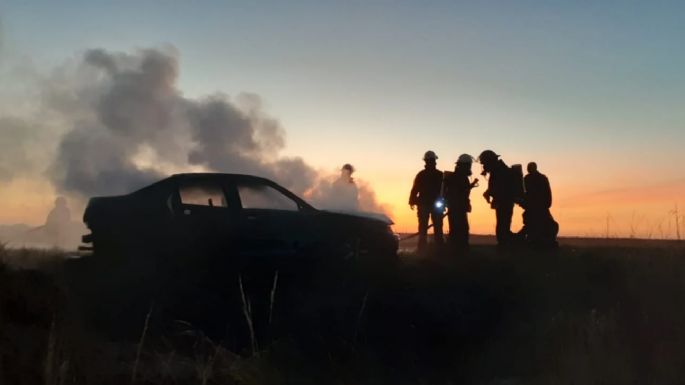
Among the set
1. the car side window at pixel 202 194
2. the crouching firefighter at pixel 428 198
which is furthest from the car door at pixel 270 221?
the crouching firefighter at pixel 428 198

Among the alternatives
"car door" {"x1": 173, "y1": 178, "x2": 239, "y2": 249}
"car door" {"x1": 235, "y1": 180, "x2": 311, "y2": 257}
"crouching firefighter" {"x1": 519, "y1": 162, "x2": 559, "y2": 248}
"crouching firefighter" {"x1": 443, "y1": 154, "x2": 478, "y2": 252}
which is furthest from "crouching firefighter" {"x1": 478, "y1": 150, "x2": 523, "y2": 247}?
"car door" {"x1": 173, "y1": 178, "x2": 239, "y2": 249}

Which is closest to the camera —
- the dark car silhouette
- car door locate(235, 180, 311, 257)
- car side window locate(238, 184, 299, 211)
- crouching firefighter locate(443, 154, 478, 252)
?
the dark car silhouette

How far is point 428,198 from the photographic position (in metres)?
15.5

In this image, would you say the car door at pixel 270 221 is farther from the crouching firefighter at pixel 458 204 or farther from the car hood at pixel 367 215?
the crouching firefighter at pixel 458 204

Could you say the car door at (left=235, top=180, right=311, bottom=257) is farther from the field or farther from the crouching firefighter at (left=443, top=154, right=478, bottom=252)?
the crouching firefighter at (left=443, top=154, right=478, bottom=252)

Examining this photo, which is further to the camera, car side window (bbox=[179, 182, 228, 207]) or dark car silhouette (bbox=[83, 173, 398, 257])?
car side window (bbox=[179, 182, 228, 207])

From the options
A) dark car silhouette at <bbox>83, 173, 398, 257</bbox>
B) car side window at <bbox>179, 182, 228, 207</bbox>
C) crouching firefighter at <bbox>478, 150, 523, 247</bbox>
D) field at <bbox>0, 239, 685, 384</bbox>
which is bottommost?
field at <bbox>0, 239, 685, 384</bbox>

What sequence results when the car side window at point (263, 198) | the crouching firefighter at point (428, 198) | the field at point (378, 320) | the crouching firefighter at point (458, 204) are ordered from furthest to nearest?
the crouching firefighter at point (428, 198), the crouching firefighter at point (458, 204), the car side window at point (263, 198), the field at point (378, 320)

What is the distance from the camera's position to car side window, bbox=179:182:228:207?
11961mm

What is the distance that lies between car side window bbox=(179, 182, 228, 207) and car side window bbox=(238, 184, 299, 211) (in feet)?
1.13

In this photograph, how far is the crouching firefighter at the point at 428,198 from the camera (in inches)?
608

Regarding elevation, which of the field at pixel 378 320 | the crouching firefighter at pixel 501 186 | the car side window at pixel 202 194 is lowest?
the field at pixel 378 320

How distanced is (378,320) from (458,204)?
4.94m

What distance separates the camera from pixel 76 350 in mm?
6242
